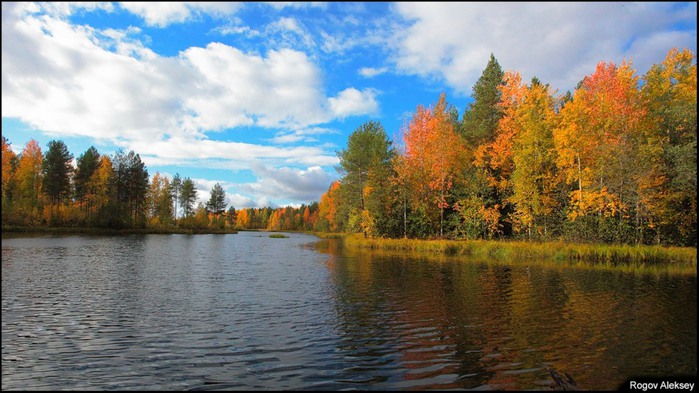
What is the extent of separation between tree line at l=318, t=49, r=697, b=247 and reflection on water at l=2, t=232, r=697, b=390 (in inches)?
246

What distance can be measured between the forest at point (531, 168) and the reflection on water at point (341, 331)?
617cm

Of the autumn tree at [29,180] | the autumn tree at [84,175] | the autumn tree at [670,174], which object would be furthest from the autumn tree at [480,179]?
the autumn tree at [84,175]

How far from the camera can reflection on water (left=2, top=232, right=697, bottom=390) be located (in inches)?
370

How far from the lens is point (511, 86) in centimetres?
4294

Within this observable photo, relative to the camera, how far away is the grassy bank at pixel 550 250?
64.8 ft

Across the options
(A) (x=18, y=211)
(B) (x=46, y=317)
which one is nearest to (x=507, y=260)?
(B) (x=46, y=317)

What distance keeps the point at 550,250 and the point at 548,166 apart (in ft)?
35.2

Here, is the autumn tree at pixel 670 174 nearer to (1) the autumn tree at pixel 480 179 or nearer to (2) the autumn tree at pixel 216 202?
(1) the autumn tree at pixel 480 179

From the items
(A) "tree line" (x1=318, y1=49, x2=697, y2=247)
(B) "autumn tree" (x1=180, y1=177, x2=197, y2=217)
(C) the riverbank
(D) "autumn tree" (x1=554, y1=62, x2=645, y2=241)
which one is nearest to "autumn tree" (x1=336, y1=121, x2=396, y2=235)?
(A) "tree line" (x1=318, y1=49, x2=697, y2=247)

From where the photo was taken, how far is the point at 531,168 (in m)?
38.8

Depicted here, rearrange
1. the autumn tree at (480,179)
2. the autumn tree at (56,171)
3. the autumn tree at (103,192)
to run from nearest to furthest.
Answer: the autumn tree at (480,179) → the autumn tree at (56,171) → the autumn tree at (103,192)

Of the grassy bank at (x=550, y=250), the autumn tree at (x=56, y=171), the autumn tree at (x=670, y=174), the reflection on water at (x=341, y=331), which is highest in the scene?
the autumn tree at (x=56, y=171)

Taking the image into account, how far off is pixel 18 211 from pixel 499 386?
8861cm

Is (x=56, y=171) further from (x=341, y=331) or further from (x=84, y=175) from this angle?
(x=341, y=331)
